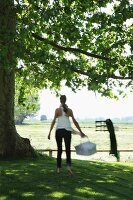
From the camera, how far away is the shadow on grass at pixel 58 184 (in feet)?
31.9

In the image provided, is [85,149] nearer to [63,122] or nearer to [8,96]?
[63,122]

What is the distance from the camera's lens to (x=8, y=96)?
56.6 feet

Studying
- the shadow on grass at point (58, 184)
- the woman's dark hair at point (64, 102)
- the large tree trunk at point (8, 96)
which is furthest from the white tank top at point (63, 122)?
the large tree trunk at point (8, 96)

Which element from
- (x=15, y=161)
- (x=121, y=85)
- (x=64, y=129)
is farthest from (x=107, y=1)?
(x=64, y=129)

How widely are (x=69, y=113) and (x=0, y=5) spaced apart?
23.7 feet

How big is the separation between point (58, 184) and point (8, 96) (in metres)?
7.08

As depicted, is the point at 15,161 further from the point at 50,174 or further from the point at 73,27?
the point at 73,27

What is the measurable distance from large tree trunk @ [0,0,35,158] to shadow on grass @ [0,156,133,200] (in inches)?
99.6

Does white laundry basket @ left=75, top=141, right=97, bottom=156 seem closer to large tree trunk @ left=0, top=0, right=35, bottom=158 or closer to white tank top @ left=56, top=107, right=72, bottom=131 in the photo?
white tank top @ left=56, top=107, right=72, bottom=131

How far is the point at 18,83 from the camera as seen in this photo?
83.9 feet

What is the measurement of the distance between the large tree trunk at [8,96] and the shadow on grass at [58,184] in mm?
2530

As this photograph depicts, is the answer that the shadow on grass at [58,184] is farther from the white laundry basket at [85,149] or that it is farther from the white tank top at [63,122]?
the white tank top at [63,122]

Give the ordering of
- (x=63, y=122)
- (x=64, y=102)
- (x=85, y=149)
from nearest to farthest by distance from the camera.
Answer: (x=63, y=122)
(x=64, y=102)
(x=85, y=149)

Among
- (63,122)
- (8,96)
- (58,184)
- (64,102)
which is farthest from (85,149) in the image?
(8,96)
